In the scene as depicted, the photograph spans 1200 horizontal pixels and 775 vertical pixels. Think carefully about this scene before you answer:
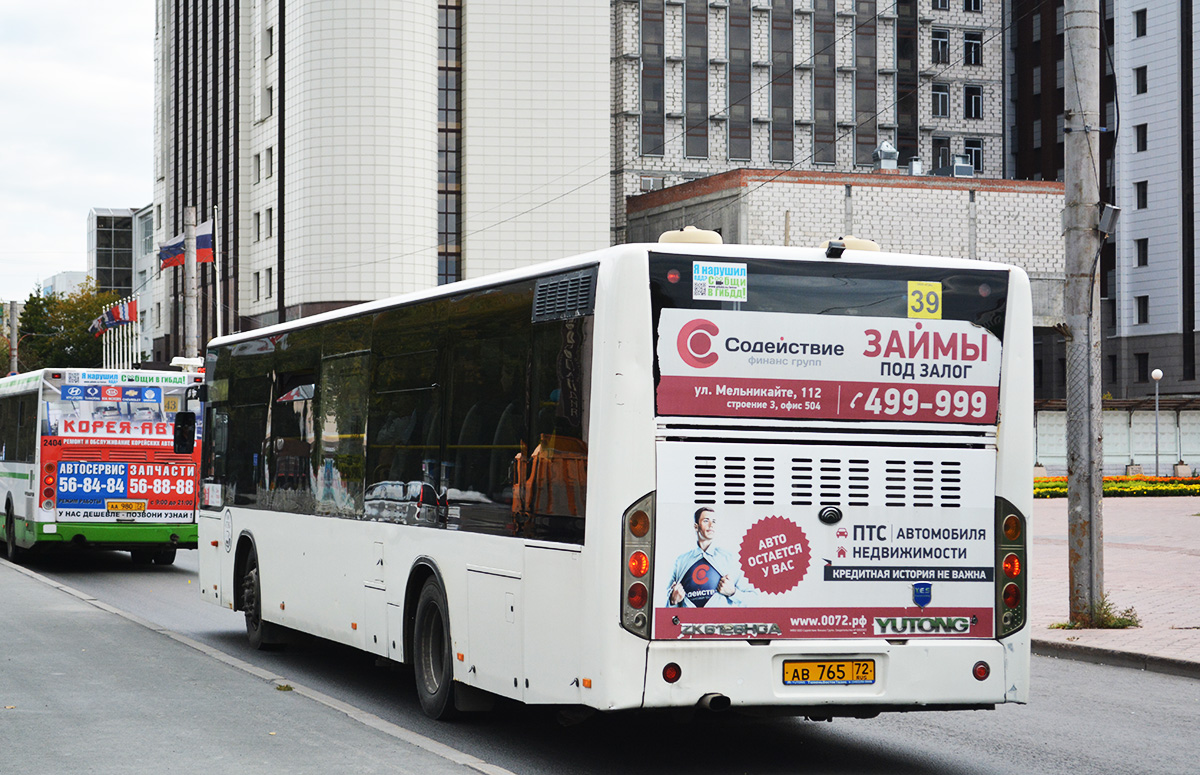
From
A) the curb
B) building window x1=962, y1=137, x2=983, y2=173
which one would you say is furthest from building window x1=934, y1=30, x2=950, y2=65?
the curb

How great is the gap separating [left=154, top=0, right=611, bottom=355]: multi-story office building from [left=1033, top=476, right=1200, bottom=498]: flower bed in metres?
31.5

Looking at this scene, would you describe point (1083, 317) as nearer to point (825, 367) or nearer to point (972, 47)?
point (825, 367)

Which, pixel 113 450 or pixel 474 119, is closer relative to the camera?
pixel 113 450

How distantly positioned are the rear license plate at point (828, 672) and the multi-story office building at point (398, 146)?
59.0 metres

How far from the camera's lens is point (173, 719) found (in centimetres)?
1002

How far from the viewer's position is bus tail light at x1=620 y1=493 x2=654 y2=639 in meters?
Answer: 7.96

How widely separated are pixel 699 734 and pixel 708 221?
58.5 metres

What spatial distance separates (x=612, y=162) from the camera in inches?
3297

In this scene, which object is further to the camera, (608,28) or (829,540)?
(608,28)

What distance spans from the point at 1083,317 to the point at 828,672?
7955 mm

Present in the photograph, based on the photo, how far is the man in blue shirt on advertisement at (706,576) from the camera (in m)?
8.06

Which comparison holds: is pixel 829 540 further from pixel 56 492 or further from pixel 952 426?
pixel 56 492

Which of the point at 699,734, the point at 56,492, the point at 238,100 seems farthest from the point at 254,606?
the point at 238,100

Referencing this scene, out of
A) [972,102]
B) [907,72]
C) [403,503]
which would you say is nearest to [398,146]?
[907,72]
